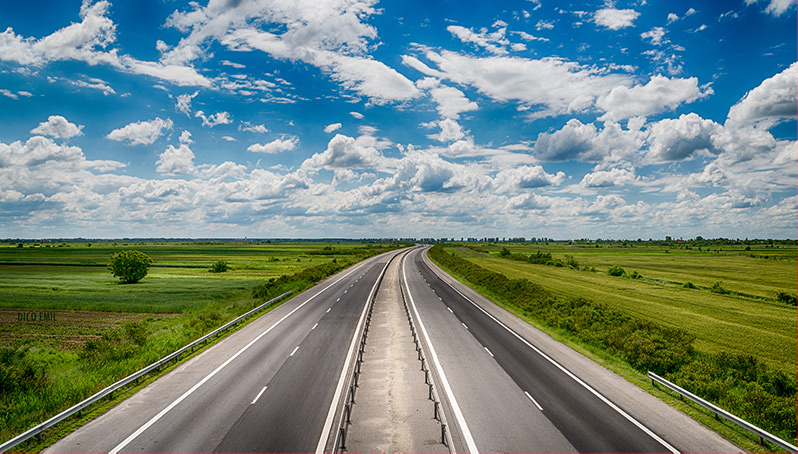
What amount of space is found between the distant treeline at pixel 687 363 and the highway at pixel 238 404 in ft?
51.3

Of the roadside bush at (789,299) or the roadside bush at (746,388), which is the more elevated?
the roadside bush at (746,388)

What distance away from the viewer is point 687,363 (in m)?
20.3

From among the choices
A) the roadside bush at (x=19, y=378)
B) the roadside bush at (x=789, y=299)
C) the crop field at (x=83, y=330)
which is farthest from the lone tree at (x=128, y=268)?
the roadside bush at (x=789, y=299)

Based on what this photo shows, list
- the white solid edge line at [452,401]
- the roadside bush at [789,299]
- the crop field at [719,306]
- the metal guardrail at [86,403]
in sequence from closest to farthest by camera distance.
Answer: the metal guardrail at [86,403] → the white solid edge line at [452,401] → the crop field at [719,306] → the roadside bush at [789,299]

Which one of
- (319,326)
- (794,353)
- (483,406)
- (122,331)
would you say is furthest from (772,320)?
(122,331)

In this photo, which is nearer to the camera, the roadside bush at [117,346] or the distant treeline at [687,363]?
the distant treeline at [687,363]

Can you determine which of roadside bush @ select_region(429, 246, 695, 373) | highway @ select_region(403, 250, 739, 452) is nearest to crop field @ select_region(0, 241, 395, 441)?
highway @ select_region(403, 250, 739, 452)

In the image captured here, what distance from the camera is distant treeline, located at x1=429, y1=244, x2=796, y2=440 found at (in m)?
14.3

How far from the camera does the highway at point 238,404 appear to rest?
12.1m

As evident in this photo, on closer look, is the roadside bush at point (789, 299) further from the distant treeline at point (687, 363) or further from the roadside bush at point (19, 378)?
the roadside bush at point (19, 378)

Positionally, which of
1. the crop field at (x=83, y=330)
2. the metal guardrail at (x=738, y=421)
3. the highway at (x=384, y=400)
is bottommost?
the crop field at (x=83, y=330)

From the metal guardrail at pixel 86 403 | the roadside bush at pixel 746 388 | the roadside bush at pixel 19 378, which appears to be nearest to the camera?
the metal guardrail at pixel 86 403

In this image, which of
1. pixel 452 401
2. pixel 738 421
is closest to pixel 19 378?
pixel 452 401

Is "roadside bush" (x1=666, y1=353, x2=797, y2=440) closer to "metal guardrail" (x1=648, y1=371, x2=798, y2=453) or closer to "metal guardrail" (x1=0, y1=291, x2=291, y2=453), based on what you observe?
"metal guardrail" (x1=648, y1=371, x2=798, y2=453)
